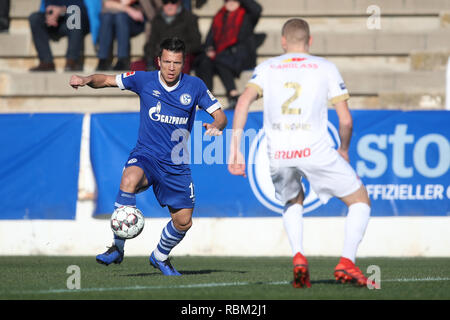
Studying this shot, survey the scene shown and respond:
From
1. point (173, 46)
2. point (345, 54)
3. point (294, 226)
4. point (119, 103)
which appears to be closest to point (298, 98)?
point (294, 226)

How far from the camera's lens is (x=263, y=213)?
11.3 m

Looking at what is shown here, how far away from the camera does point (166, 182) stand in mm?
7883

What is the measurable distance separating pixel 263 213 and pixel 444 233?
2.36m

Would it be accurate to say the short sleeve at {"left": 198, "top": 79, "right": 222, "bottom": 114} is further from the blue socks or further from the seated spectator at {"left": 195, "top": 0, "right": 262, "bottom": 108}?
the seated spectator at {"left": 195, "top": 0, "right": 262, "bottom": 108}

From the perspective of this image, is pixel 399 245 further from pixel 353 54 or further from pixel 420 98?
pixel 353 54

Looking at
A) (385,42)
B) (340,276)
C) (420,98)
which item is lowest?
(340,276)

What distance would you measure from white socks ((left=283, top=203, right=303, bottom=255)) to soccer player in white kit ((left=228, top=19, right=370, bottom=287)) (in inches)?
0.9

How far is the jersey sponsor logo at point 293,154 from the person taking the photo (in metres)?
6.30

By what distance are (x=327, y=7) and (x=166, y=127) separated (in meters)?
8.37

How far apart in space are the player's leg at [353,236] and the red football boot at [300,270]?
0.73 feet

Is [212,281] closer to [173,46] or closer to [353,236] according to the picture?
[353,236]

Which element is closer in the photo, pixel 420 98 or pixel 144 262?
pixel 144 262

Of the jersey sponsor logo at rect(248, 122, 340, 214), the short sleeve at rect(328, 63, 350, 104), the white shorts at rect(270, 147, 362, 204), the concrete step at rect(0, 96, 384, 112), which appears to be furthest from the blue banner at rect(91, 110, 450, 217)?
the short sleeve at rect(328, 63, 350, 104)

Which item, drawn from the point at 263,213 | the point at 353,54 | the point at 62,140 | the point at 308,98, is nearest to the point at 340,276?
the point at 308,98
